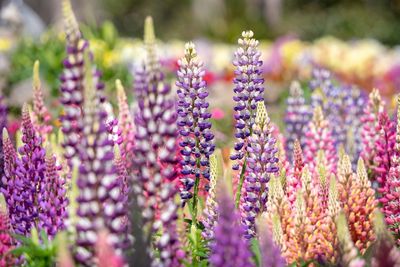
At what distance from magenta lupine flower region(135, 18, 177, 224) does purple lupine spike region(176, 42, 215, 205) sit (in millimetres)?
1188

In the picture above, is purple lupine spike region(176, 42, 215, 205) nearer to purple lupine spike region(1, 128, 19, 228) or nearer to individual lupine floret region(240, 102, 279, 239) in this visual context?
individual lupine floret region(240, 102, 279, 239)

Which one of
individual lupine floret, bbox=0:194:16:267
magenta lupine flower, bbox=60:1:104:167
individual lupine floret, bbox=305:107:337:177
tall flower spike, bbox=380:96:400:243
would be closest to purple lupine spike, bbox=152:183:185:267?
magenta lupine flower, bbox=60:1:104:167

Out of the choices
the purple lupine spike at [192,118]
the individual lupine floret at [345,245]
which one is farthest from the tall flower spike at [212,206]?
the individual lupine floret at [345,245]

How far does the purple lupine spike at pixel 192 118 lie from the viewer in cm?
481

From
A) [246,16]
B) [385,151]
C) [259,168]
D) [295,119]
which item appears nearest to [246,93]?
[259,168]

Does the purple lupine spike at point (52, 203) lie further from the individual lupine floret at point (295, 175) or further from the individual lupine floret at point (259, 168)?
the individual lupine floret at point (295, 175)

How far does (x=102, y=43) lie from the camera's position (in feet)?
48.8

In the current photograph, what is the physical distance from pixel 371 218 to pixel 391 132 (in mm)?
1234

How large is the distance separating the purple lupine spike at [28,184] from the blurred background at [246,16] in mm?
18900

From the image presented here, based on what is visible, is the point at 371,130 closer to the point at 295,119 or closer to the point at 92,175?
the point at 295,119

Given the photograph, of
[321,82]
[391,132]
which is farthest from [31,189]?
[321,82]

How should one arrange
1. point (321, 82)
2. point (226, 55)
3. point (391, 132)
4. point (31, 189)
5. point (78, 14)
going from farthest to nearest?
point (78, 14) → point (226, 55) → point (321, 82) → point (391, 132) → point (31, 189)

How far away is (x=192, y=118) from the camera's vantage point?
484 centimetres

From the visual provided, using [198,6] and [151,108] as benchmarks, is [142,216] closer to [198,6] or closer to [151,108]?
[151,108]
